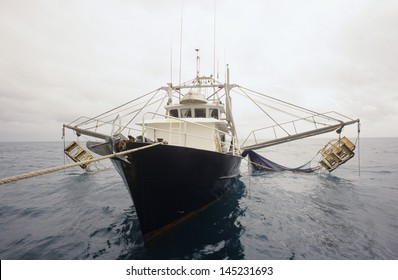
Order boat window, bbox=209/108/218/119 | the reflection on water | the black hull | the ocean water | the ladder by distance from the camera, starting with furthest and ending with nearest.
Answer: the ladder
boat window, bbox=209/108/218/119
the black hull
the ocean water
the reflection on water

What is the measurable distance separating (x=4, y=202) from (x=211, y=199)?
10949mm

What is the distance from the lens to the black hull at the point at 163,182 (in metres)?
5.62

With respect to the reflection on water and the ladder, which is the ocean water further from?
the ladder

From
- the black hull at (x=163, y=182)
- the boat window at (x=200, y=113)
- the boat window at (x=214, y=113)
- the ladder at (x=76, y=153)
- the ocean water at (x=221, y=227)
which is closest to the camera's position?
the ocean water at (x=221, y=227)

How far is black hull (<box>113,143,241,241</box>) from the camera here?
5.62 metres

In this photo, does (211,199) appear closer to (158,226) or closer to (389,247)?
(158,226)

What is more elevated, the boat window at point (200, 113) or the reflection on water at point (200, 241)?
the boat window at point (200, 113)

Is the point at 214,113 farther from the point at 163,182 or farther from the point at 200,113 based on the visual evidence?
the point at 163,182

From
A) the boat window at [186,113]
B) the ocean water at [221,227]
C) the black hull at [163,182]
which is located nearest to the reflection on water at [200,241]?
the ocean water at [221,227]

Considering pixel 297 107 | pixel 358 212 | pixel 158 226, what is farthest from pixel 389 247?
pixel 297 107

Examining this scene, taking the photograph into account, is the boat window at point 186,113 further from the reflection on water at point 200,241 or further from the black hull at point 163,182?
the reflection on water at point 200,241

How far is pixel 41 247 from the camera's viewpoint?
573 centimetres

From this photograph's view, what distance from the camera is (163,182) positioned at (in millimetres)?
5926

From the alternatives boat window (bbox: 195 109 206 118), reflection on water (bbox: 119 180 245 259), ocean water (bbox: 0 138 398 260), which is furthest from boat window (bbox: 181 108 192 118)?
reflection on water (bbox: 119 180 245 259)
